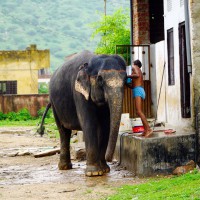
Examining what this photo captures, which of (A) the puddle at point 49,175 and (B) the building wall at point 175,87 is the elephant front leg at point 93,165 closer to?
(A) the puddle at point 49,175

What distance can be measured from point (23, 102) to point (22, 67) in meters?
5.83

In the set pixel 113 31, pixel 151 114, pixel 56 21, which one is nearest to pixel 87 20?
pixel 56 21

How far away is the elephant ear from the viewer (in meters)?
10.8

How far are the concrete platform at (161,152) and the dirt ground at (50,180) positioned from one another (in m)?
0.29

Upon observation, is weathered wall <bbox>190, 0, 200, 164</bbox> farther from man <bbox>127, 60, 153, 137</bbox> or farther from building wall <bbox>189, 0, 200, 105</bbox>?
man <bbox>127, 60, 153, 137</bbox>

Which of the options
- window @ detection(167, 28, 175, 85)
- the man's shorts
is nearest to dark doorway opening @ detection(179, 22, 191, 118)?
window @ detection(167, 28, 175, 85)

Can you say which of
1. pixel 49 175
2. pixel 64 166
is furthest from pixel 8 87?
pixel 49 175

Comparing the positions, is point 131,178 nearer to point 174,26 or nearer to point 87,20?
point 174,26

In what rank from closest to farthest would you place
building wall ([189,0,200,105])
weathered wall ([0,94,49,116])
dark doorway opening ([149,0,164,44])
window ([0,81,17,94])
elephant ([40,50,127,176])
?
elephant ([40,50,127,176]) < building wall ([189,0,200,105]) < dark doorway opening ([149,0,164,44]) < weathered wall ([0,94,49,116]) < window ([0,81,17,94])

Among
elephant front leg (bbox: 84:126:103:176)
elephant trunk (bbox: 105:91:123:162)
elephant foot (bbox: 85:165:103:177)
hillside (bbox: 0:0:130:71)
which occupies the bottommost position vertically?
elephant foot (bbox: 85:165:103:177)

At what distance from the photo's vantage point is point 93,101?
35.8 feet

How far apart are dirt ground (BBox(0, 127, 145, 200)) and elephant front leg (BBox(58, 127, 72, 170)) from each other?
140mm

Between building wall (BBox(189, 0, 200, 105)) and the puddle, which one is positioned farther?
building wall (BBox(189, 0, 200, 105))

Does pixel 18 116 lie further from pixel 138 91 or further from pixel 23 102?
pixel 138 91
